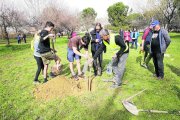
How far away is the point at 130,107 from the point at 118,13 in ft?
250

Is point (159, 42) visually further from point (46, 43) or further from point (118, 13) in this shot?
point (118, 13)

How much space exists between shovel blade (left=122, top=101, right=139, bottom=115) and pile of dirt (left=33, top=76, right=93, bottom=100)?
1.61m

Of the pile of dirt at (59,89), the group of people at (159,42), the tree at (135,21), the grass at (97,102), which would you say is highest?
the tree at (135,21)

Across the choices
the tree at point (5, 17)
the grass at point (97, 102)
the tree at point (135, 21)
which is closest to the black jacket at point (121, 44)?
the grass at point (97, 102)

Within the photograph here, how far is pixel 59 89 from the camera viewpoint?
6664 mm

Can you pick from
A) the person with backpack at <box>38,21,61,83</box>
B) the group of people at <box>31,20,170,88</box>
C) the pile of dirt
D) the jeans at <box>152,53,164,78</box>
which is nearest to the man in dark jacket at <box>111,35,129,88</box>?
the group of people at <box>31,20,170,88</box>

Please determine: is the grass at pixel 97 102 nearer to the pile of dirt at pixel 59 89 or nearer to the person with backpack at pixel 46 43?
the pile of dirt at pixel 59 89

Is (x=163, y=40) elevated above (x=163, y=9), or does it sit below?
below

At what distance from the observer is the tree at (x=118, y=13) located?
77.6 m

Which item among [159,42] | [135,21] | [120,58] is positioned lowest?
[120,58]

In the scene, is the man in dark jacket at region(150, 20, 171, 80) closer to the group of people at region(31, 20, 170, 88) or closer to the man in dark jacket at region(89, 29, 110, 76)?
the group of people at region(31, 20, 170, 88)

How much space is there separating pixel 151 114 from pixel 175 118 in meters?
0.55

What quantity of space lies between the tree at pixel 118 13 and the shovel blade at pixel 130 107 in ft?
241

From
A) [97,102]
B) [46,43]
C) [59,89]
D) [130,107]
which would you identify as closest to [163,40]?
[130,107]
